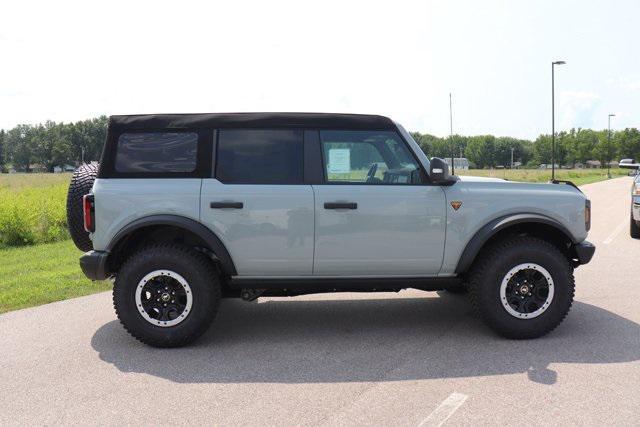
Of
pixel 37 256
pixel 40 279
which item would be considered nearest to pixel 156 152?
A: pixel 40 279

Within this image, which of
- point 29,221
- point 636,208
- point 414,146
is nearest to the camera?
point 414,146

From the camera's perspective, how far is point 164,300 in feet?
15.7

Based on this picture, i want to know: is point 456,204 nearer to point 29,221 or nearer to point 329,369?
point 329,369

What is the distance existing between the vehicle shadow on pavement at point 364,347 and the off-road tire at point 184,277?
0.13 meters

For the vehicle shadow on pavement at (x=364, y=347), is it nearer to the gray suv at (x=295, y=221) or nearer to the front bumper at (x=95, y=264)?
the gray suv at (x=295, y=221)

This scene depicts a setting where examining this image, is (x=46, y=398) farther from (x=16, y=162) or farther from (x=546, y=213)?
(x=16, y=162)

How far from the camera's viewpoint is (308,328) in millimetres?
5340

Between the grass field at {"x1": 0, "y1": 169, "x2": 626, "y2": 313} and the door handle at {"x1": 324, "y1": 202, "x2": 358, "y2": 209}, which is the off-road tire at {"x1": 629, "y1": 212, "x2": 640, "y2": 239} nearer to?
the grass field at {"x1": 0, "y1": 169, "x2": 626, "y2": 313}

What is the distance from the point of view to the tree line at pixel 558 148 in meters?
89.2

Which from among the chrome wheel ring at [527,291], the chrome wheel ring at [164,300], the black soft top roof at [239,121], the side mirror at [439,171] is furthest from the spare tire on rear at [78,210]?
the chrome wheel ring at [527,291]

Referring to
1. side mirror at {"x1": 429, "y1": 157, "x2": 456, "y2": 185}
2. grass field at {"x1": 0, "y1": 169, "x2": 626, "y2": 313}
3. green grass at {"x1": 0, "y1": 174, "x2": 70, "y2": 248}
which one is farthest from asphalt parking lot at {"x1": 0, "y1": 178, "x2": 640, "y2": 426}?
green grass at {"x1": 0, "y1": 174, "x2": 70, "y2": 248}

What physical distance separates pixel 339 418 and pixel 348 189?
6.54 ft

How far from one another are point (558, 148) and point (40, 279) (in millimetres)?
116941

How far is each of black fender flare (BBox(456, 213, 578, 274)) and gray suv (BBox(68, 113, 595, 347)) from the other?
0.04ft
